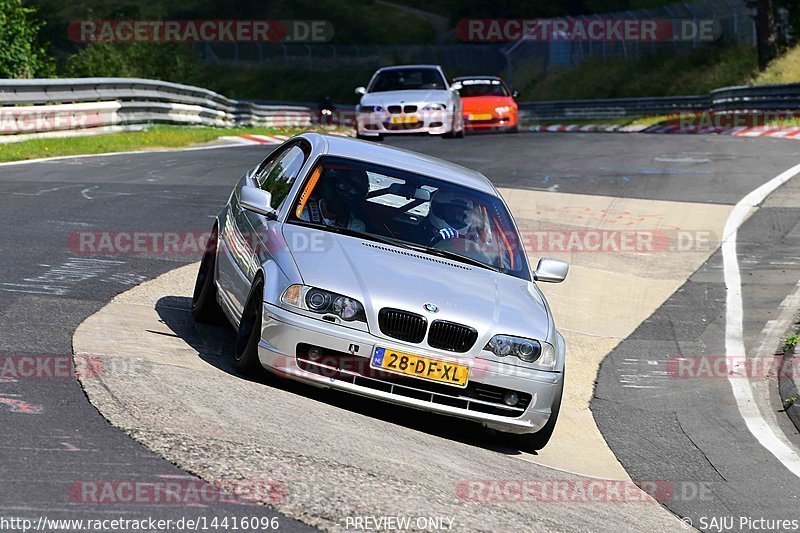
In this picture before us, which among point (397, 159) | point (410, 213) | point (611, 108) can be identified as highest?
point (611, 108)

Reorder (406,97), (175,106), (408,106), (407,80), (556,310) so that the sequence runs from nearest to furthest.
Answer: (556,310)
(408,106)
(406,97)
(407,80)
(175,106)

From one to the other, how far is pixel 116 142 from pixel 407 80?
6.47m

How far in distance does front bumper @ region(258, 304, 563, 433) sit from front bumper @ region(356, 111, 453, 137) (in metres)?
18.2

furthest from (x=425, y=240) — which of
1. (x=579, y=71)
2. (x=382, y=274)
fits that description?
(x=579, y=71)

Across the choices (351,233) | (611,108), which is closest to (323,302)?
(351,233)

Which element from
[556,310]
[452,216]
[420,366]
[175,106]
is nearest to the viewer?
[420,366]

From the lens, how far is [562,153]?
2286 centimetres

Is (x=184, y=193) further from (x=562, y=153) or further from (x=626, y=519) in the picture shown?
(x=626, y=519)

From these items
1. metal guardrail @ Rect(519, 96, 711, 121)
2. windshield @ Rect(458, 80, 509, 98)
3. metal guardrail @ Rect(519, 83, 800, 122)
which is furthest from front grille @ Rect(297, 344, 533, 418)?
metal guardrail @ Rect(519, 96, 711, 121)

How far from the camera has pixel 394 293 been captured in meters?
7.06

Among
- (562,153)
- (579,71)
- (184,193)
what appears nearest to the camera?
(184,193)

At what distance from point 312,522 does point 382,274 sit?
2528mm

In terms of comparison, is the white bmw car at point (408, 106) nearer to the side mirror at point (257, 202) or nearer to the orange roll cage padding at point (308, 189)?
the orange roll cage padding at point (308, 189)

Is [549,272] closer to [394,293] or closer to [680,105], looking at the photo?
[394,293]
